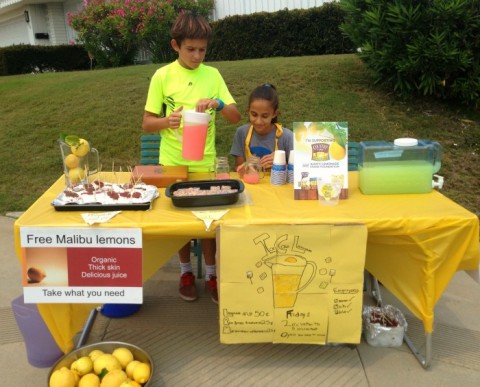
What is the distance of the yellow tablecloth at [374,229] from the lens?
80.3 inches

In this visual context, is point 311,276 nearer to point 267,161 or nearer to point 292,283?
point 292,283

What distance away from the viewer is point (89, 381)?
1.96 metres

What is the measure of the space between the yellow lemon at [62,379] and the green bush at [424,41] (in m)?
5.17

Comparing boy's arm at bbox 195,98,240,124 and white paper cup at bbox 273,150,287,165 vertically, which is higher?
boy's arm at bbox 195,98,240,124

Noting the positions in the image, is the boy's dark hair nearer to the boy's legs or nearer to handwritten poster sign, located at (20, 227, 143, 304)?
handwritten poster sign, located at (20, 227, 143, 304)

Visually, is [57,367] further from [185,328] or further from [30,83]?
[30,83]

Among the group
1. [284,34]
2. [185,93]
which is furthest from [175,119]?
[284,34]

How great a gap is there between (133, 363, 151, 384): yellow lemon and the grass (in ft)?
11.4

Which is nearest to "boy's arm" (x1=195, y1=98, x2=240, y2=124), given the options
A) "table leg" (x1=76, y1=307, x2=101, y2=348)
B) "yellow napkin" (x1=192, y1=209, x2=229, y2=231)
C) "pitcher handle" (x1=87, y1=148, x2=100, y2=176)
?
"yellow napkin" (x1=192, y1=209, x2=229, y2=231)

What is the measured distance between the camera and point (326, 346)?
2553mm

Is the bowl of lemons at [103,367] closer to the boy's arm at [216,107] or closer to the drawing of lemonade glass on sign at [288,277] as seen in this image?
the drawing of lemonade glass on sign at [288,277]

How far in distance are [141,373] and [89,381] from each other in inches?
8.9

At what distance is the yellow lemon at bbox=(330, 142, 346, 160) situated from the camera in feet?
7.71

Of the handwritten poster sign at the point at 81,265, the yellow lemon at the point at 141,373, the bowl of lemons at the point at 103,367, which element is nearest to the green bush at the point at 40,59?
the handwritten poster sign at the point at 81,265
